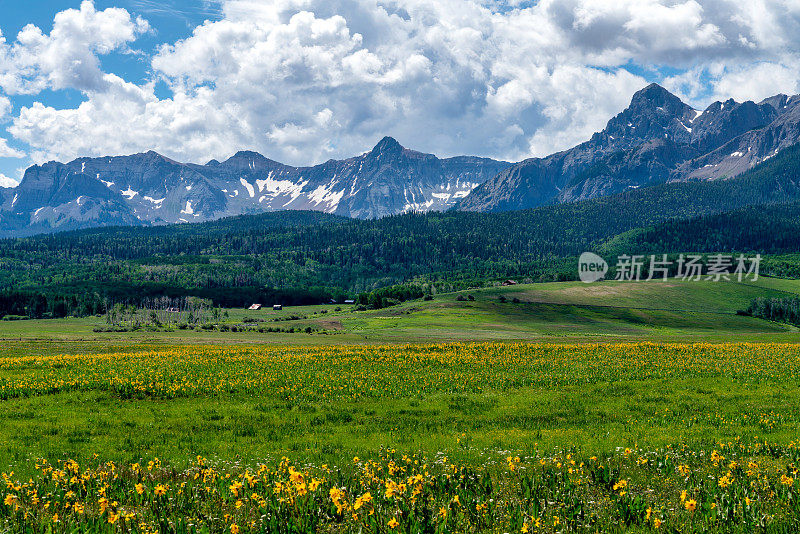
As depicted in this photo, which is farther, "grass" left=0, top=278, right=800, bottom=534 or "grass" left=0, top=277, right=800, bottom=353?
"grass" left=0, top=277, right=800, bottom=353

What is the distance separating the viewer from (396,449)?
16.1 meters

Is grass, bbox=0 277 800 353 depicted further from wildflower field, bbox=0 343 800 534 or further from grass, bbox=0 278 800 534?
wildflower field, bbox=0 343 800 534

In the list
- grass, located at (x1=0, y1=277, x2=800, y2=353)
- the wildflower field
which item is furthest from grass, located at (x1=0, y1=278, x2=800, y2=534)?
grass, located at (x1=0, y1=277, x2=800, y2=353)

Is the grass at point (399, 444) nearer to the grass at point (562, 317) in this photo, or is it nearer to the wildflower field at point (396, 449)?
the wildflower field at point (396, 449)

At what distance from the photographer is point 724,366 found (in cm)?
3728

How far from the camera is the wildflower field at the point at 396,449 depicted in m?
10.2

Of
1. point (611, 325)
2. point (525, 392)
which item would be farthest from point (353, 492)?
point (611, 325)

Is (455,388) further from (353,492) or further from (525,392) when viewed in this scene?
(353,492)

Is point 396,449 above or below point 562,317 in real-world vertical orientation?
above

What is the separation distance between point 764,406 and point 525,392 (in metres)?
10.5

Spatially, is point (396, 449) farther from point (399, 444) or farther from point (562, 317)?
point (562, 317)

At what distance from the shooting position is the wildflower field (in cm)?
1023

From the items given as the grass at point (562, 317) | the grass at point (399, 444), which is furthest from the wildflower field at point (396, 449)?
the grass at point (562, 317)

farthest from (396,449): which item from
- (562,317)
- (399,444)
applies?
(562,317)
